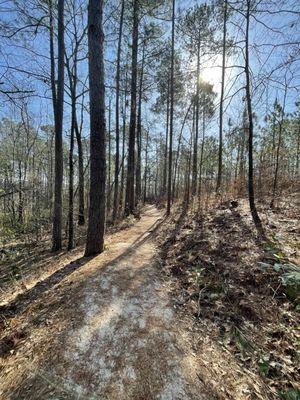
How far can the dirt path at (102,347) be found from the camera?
1956mm

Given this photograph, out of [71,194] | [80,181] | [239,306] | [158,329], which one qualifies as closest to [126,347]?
[158,329]

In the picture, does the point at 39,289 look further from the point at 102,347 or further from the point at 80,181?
the point at 80,181

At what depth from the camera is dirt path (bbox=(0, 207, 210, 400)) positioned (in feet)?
6.42

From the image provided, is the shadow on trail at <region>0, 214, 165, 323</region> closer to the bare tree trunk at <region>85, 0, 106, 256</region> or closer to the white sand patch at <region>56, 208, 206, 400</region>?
the bare tree trunk at <region>85, 0, 106, 256</region>

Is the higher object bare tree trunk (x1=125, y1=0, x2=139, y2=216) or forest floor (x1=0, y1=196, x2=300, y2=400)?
bare tree trunk (x1=125, y1=0, x2=139, y2=216)

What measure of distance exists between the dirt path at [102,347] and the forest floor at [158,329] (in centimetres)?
1

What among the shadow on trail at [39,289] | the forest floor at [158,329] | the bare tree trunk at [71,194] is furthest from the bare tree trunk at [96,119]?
the bare tree trunk at [71,194]

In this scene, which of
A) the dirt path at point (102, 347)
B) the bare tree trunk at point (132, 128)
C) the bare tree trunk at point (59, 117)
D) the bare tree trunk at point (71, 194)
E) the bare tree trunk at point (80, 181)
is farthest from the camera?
the bare tree trunk at point (80, 181)

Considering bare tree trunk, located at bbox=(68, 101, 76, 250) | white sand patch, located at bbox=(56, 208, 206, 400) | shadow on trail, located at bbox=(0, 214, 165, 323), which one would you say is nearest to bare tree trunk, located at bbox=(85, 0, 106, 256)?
shadow on trail, located at bbox=(0, 214, 165, 323)

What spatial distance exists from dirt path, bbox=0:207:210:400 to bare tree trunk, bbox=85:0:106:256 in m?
1.71

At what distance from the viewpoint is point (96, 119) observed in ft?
15.8

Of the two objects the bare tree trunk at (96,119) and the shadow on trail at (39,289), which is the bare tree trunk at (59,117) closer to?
the bare tree trunk at (96,119)

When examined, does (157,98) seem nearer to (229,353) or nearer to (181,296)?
(181,296)

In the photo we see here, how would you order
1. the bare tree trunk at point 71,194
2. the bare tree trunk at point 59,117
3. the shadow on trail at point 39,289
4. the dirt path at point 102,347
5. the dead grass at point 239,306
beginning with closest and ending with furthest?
the dirt path at point 102,347, the dead grass at point 239,306, the shadow on trail at point 39,289, the bare tree trunk at point 59,117, the bare tree trunk at point 71,194
